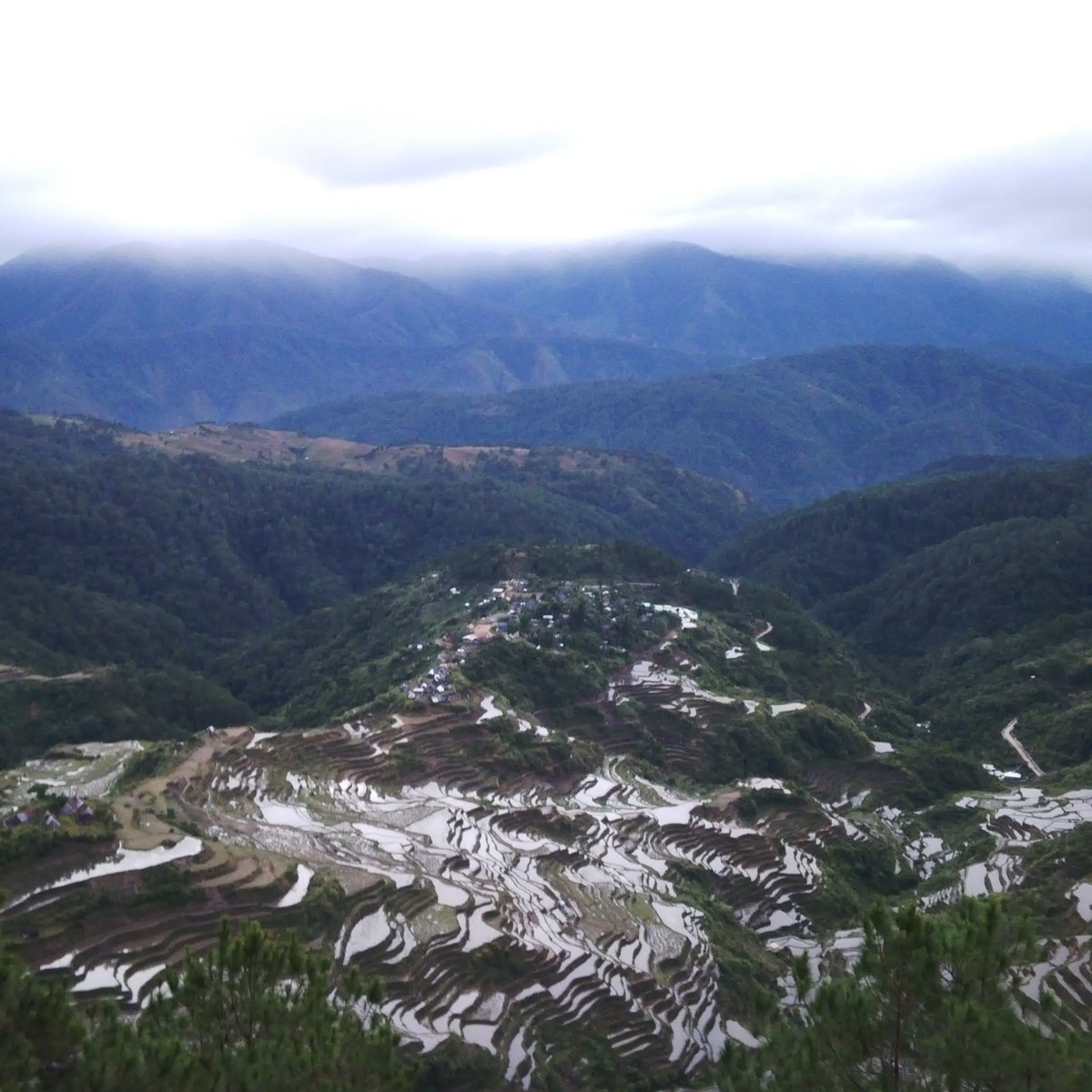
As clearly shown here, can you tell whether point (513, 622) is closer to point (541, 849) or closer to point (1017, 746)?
point (541, 849)

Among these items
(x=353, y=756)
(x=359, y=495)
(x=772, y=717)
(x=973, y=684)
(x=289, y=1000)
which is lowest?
(x=359, y=495)

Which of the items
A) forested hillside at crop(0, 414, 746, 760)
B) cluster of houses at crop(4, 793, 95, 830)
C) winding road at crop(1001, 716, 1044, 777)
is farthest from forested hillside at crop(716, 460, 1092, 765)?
cluster of houses at crop(4, 793, 95, 830)

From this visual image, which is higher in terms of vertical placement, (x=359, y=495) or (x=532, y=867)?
(x=532, y=867)

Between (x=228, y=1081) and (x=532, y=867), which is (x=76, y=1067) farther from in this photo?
(x=532, y=867)

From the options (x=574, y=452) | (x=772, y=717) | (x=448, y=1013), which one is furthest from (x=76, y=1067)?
(x=574, y=452)

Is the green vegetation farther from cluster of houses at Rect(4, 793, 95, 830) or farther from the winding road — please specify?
the winding road

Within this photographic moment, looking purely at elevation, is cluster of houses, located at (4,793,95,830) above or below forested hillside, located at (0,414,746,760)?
above

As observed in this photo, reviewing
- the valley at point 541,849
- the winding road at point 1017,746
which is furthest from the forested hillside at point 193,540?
the winding road at point 1017,746

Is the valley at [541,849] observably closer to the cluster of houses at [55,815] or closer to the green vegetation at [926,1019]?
the cluster of houses at [55,815]
